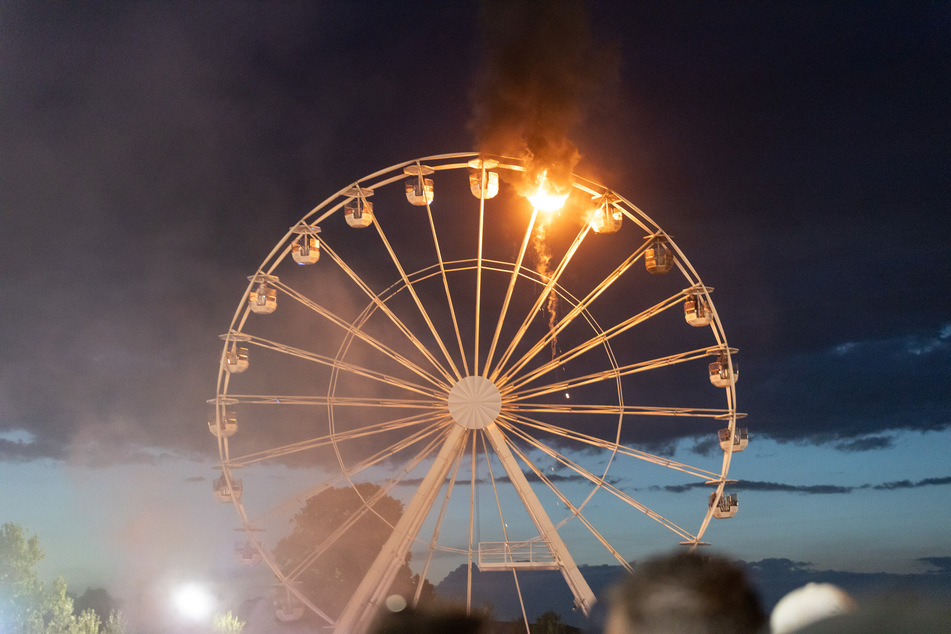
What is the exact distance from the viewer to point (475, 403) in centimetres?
1445

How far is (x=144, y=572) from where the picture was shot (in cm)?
2533

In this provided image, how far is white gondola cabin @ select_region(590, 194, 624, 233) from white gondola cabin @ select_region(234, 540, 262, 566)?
840 centimetres

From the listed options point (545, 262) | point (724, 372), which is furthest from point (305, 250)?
point (724, 372)

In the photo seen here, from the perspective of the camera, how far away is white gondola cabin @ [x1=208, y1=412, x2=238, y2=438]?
14875 mm

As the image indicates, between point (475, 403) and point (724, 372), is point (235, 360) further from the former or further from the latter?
point (724, 372)

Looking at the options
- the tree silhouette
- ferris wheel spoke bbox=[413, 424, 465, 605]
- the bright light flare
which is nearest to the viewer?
ferris wheel spoke bbox=[413, 424, 465, 605]

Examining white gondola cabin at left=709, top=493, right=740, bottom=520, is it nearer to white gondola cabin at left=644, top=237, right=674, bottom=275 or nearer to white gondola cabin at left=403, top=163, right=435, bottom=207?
white gondola cabin at left=644, top=237, right=674, bottom=275

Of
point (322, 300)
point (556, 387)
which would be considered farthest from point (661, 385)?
point (556, 387)

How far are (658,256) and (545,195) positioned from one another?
2292 mm

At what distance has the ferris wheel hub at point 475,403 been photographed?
14430 millimetres

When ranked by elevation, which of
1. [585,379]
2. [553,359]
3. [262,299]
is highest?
[262,299]

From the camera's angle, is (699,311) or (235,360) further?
(235,360)

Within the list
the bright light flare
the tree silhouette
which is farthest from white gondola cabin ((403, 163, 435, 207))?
the bright light flare

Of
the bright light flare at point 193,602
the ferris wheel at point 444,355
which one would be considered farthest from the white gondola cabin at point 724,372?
the bright light flare at point 193,602
